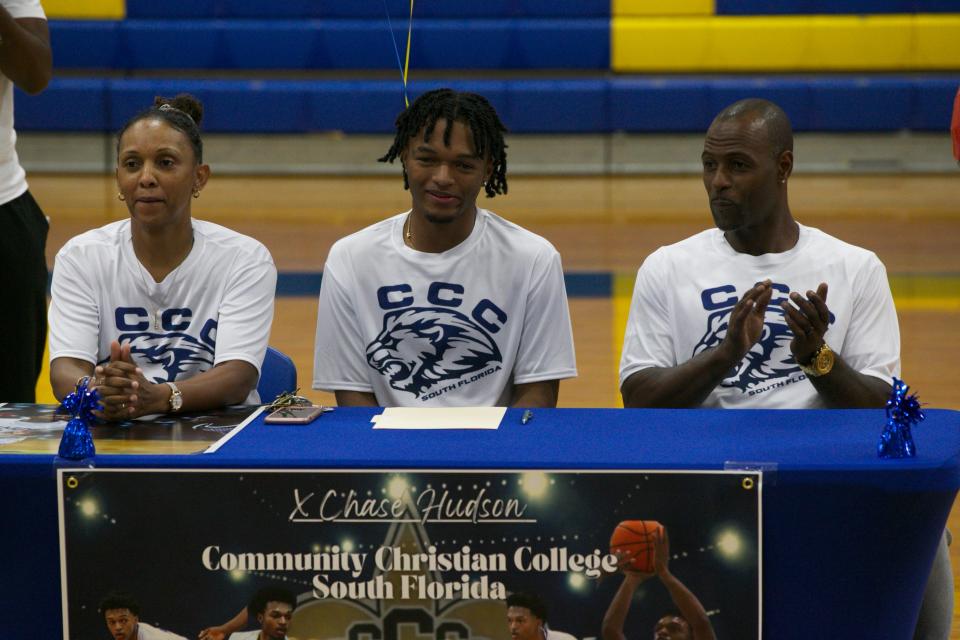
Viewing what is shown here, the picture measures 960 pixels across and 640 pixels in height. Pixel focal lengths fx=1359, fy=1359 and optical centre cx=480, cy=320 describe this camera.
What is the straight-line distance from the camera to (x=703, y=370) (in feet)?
8.03

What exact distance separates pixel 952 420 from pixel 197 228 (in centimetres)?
151

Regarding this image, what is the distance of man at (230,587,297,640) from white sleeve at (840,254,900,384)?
1.22 meters

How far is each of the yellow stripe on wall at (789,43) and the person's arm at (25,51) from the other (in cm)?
758

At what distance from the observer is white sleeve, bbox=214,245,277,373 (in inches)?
102

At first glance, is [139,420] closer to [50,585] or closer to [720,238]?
[50,585]

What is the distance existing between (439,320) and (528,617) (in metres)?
0.98

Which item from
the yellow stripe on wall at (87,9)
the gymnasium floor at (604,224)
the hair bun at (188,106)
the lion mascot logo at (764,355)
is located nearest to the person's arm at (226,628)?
the lion mascot logo at (764,355)

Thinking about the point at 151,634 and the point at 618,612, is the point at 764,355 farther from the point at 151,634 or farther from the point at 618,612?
the point at 151,634

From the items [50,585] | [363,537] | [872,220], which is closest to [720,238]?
[363,537]

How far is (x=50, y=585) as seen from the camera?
1897 mm

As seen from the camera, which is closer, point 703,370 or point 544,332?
point 703,370

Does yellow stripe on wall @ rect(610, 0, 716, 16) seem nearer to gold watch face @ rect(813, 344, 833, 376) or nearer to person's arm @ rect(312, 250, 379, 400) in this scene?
person's arm @ rect(312, 250, 379, 400)

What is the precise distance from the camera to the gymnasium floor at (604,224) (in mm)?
5418

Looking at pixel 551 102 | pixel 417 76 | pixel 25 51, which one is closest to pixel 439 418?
pixel 25 51
